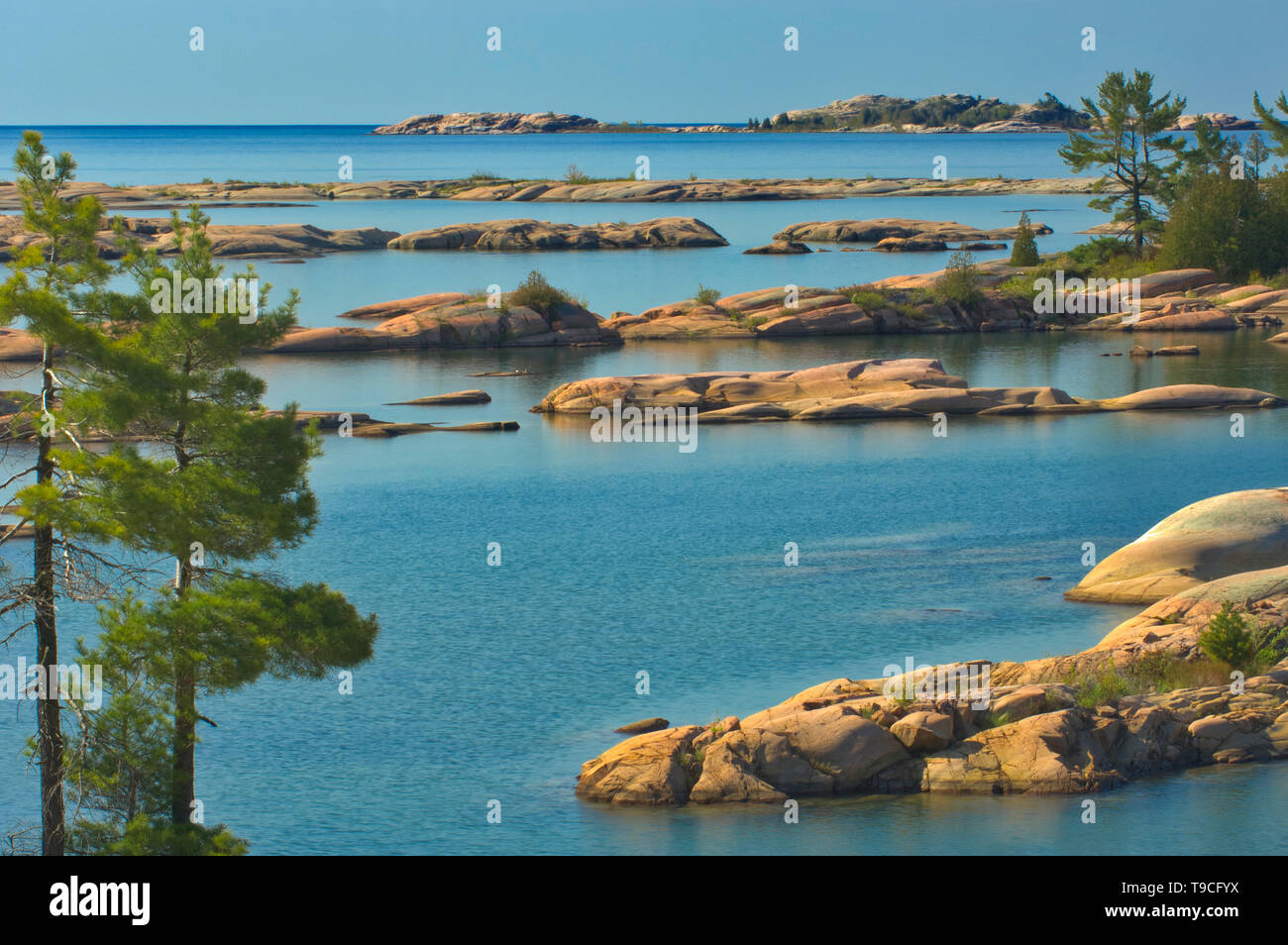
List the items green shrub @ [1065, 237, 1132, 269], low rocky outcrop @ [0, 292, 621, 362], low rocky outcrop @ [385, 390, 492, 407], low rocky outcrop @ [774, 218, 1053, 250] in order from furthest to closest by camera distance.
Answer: low rocky outcrop @ [774, 218, 1053, 250]
green shrub @ [1065, 237, 1132, 269]
low rocky outcrop @ [0, 292, 621, 362]
low rocky outcrop @ [385, 390, 492, 407]

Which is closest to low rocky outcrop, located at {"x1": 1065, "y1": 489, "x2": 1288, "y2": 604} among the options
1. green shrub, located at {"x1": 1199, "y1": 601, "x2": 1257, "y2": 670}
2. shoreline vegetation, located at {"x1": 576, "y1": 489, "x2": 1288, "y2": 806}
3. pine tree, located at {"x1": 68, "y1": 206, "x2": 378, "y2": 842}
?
green shrub, located at {"x1": 1199, "y1": 601, "x2": 1257, "y2": 670}

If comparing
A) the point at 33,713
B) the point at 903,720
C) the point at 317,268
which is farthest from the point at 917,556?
the point at 317,268

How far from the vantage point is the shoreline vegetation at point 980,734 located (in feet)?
71.3

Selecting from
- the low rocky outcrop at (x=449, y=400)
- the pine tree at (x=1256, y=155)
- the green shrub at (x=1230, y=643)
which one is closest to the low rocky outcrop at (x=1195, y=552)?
the green shrub at (x=1230, y=643)

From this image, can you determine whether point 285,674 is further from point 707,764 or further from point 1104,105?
point 1104,105

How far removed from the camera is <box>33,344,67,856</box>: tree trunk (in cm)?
1747

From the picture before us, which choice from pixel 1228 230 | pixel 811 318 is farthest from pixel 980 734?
pixel 1228 230

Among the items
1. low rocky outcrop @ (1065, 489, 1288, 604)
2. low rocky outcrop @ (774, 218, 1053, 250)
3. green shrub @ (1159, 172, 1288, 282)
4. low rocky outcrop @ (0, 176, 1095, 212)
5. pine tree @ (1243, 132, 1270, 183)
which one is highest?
low rocky outcrop @ (0, 176, 1095, 212)

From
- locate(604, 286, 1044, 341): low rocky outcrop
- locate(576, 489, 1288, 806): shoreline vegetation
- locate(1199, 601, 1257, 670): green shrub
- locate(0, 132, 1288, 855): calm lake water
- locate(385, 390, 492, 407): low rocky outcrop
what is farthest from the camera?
locate(604, 286, 1044, 341): low rocky outcrop

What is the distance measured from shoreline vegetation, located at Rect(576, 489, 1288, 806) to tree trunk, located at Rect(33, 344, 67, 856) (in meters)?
7.47

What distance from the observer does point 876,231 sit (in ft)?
428

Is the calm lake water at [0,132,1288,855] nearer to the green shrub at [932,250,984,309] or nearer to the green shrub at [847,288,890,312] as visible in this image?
the green shrub at [847,288,890,312]

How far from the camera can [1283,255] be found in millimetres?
88188
